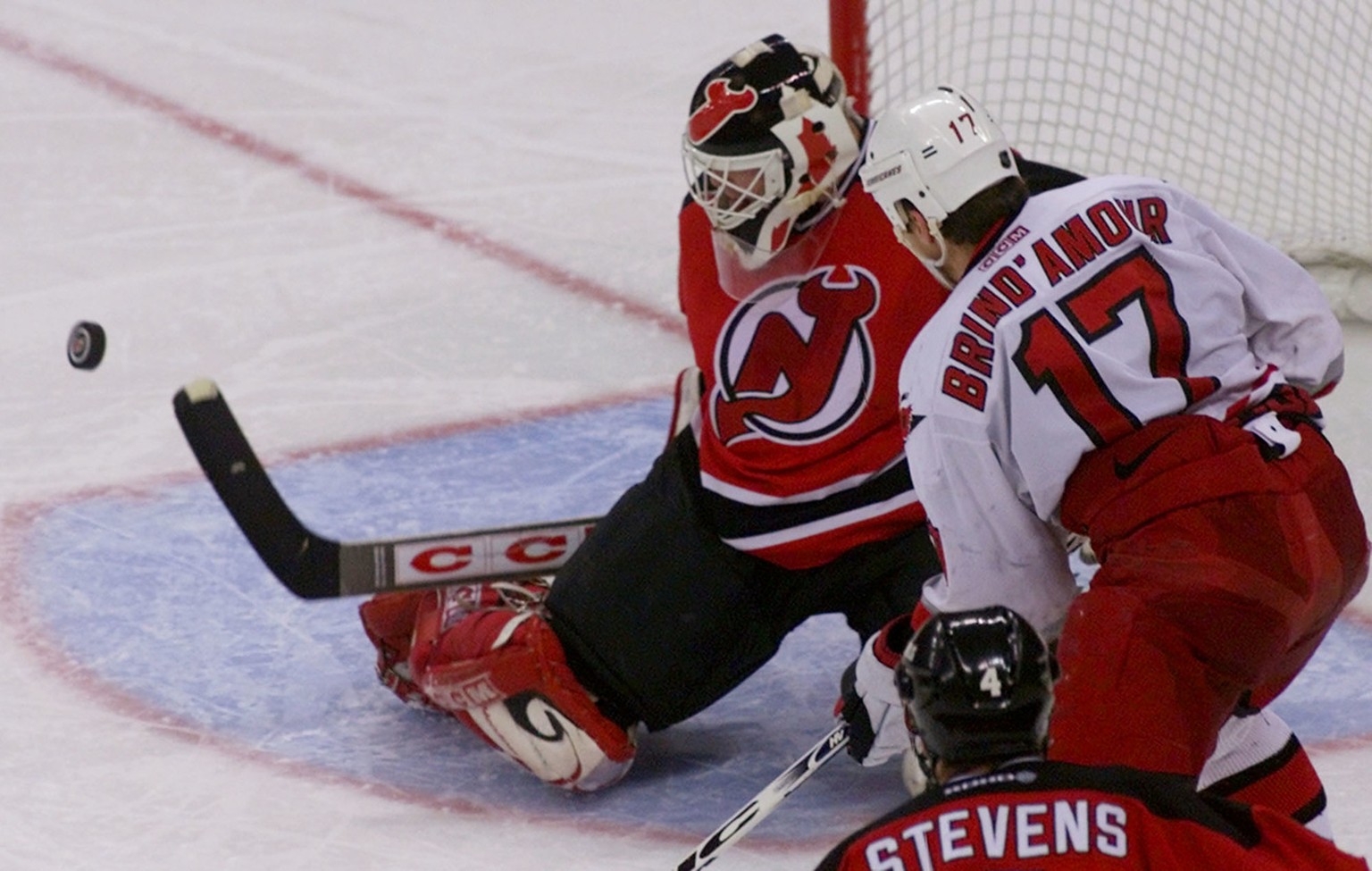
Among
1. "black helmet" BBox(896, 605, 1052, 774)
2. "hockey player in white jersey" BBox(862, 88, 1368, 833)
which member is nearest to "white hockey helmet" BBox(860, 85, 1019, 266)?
"hockey player in white jersey" BBox(862, 88, 1368, 833)

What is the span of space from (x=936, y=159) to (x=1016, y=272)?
0.15 metres

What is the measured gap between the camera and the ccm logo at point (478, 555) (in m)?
3.16

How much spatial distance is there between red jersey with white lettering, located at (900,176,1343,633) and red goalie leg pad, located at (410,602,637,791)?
679 millimetres

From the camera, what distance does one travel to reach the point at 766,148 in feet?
9.62

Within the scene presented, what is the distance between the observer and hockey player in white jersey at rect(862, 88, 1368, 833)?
2293mm

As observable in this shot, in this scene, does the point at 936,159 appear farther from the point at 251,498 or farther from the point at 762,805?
the point at 251,498

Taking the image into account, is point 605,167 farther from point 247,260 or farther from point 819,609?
point 819,609

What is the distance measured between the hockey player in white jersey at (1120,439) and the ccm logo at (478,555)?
33.8 inches

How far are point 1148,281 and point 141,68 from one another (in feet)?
14.7

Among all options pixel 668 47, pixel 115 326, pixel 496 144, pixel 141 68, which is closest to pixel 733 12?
pixel 668 47

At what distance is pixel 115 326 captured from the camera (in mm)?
4801

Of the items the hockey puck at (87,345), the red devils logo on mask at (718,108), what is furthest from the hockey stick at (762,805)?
the hockey puck at (87,345)

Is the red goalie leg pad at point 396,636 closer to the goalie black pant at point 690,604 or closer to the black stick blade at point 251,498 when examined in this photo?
the black stick blade at point 251,498

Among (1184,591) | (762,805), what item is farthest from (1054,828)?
(762,805)
